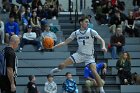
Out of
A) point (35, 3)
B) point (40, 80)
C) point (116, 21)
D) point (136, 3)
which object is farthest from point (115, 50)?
point (35, 3)

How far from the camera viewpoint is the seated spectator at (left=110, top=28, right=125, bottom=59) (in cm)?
1936

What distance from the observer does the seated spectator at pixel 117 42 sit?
63.5 feet

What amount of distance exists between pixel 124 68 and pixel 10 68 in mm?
8812

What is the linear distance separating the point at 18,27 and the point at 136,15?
547 centimetres

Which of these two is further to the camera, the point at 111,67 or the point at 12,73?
the point at 111,67

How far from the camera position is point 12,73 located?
31.7ft

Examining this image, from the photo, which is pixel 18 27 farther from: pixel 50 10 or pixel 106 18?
pixel 106 18

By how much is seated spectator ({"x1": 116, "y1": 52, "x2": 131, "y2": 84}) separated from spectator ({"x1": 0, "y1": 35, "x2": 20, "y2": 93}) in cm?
863

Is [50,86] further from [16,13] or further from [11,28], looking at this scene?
[16,13]

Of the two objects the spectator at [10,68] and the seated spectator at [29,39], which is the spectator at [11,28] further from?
the spectator at [10,68]

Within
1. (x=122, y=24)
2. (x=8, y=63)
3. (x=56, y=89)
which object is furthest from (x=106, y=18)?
(x=8, y=63)

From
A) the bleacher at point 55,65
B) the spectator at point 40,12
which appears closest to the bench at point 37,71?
the bleacher at point 55,65

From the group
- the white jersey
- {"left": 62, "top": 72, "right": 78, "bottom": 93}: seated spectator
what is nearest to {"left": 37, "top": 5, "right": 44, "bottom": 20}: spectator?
{"left": 62, "top": 72, "right": 78, "bottom": 93}: seated spectator

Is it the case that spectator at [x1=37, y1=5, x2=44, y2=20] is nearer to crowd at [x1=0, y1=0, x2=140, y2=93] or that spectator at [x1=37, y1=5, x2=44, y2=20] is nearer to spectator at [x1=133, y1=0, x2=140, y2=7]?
crowd at [x1=0, y1=0, x2=140, y2=93]
